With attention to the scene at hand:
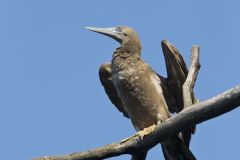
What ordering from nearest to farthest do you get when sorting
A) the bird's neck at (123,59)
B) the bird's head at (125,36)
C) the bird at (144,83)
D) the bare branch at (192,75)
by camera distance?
the bare branch at (192,75), the bird at (144,83), the bird's neck at (123,59), the bird's head at (125,36)

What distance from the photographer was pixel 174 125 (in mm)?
7199

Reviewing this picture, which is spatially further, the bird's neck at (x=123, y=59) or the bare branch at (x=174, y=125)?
the bird's neck at (x=123, y=59)

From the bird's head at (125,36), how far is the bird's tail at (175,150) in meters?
1.63

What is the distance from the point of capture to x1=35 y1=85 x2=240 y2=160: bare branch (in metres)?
6.66

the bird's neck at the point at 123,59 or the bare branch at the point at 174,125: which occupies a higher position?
the bird's neck at the point at 123,59

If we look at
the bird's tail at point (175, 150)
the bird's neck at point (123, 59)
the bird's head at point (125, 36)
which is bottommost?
the bird's tail at point (175, 150)

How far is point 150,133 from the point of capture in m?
7.71

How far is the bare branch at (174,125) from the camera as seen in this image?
262 inches

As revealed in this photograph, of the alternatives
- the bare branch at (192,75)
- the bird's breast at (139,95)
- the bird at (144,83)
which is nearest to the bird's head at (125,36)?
the bird at (144,83)

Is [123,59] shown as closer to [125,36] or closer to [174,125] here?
[125,36]

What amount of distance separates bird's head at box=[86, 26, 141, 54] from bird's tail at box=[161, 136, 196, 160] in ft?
5.35

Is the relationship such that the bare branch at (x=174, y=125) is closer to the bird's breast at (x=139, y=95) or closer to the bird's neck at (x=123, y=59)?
the bird's breast at (x=139, y=95)

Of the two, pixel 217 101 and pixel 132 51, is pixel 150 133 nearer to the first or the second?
pixel 217 101

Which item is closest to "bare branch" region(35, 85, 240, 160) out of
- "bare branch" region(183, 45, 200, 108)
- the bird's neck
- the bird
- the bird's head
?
"bare branch" region(183, 45, 200, 108)
